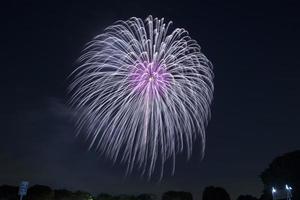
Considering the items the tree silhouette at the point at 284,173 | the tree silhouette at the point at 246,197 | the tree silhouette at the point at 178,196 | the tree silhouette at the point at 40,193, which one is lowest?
the tree silhouette at the point at 40,193

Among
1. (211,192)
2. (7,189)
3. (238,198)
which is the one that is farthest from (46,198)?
(238,198)

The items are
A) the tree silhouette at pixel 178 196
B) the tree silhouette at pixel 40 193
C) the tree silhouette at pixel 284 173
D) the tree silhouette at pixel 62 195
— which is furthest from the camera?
the tree silhouette at pixel 178 196

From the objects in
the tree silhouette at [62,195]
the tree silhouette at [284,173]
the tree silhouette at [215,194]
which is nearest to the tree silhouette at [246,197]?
the tree silhouette at [284,173]

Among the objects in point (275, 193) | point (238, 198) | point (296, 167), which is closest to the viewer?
point (275, 193)

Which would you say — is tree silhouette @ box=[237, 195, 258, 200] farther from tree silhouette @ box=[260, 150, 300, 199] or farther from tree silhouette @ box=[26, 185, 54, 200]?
tree silhouette @ box=[26, 185, 54, 200]

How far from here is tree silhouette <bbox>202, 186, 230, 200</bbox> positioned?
97125mm

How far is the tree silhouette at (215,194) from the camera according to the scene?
9712 centimetres

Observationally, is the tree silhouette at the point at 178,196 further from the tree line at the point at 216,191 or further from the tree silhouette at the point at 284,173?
the tree silhouette at the point at 284,173

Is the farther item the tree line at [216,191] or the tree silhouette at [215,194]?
the tree silhouette at [215,194]

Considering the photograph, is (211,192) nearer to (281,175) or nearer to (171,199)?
(171,199)

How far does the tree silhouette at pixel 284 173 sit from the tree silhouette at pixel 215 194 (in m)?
9.76

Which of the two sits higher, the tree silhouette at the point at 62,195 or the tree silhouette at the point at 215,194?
the tree silhouette at the point at 215,194

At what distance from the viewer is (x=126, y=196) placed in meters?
98.6

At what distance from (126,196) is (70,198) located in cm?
1468
